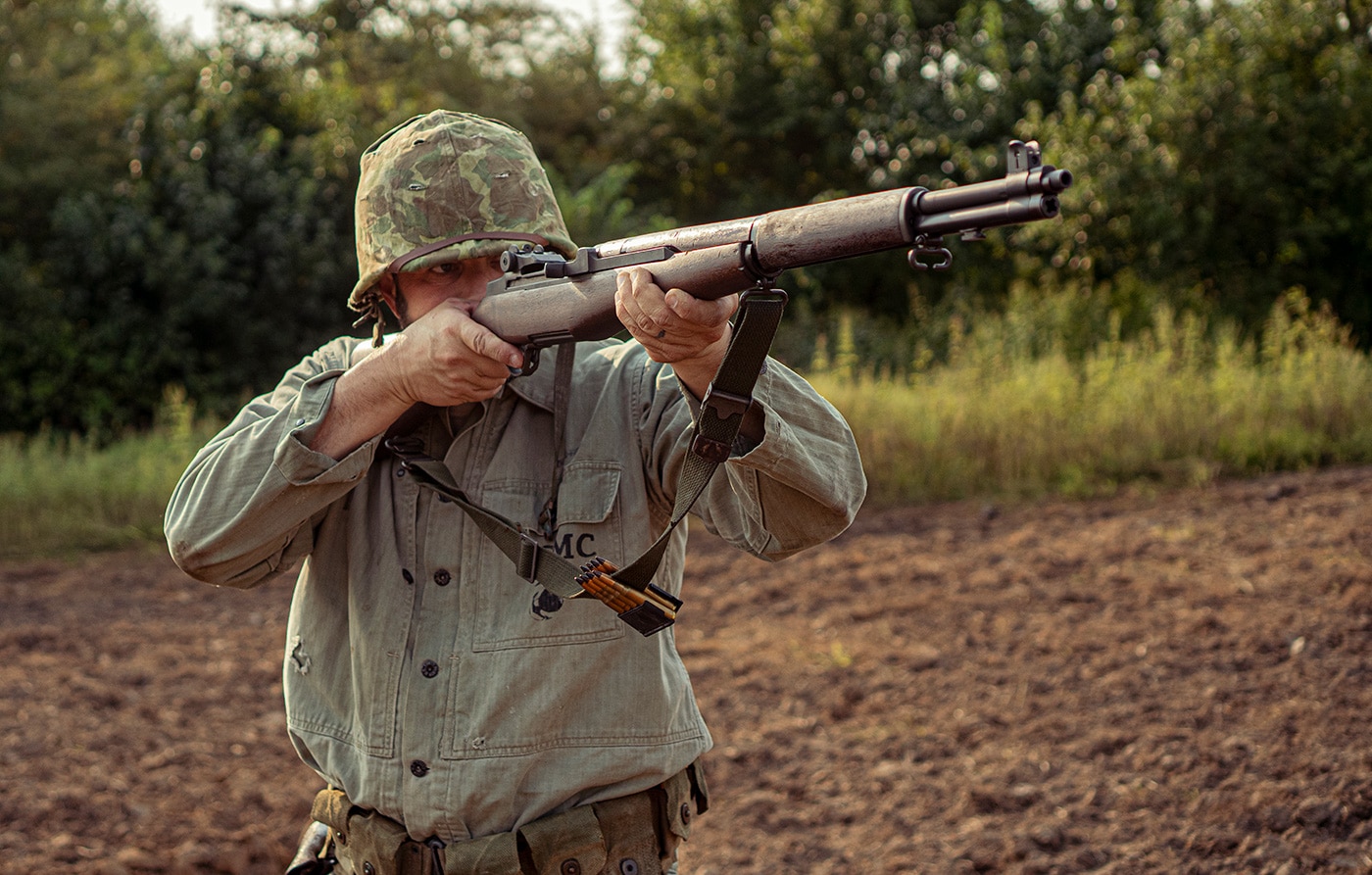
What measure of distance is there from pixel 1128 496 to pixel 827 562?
2167mm

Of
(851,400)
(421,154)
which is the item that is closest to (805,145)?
(851,400)

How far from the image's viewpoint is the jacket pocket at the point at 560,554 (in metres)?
2.30

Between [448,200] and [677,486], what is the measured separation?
738mm

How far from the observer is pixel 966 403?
33.5 ft

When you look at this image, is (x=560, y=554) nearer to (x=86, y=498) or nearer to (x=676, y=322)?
(x=676, y=322)

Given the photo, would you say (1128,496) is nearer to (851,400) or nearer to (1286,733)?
(851,400)

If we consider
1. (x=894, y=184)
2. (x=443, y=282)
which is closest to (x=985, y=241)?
(x=894, y=184)

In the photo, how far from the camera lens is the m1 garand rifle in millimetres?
1743

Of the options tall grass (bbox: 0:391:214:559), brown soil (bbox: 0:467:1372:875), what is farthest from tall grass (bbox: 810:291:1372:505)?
tall grass (bbox: 0:391:214:559)

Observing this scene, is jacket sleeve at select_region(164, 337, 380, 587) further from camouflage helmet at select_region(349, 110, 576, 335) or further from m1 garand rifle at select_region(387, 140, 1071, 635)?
camouflage helmet at select_region(349, 110, 576, 335)

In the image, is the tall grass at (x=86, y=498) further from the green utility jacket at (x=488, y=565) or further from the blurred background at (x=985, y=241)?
the green utility jacket at (x=488, y=565)

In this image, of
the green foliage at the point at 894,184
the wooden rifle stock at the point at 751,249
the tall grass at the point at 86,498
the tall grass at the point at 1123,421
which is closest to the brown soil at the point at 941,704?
the tall grass at the point at 1123,421

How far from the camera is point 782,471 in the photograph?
212cm

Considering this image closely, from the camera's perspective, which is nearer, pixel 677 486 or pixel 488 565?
pixel 677 486
